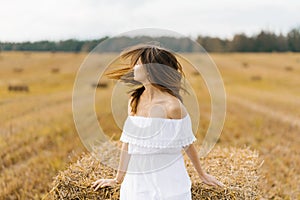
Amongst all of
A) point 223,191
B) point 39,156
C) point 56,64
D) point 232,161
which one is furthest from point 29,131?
point 56,64

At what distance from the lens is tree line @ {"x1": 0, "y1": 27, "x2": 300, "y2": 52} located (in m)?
3.12

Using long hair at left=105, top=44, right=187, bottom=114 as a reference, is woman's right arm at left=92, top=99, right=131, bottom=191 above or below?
below

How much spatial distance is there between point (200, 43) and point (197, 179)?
46.6 ft

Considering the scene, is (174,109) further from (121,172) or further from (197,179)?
(197,179)

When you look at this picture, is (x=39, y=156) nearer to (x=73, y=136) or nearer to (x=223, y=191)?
(x=73, y=136)

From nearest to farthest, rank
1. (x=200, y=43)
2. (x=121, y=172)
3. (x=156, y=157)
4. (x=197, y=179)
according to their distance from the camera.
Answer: (x=156, y=157)
(x=121, y=172)
(x=197, y=179)
(x=200, y=43)

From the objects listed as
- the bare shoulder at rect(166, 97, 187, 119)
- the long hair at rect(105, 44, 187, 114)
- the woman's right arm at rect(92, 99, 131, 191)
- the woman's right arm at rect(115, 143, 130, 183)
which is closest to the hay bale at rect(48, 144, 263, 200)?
the woman's right arm at rect(92, 99, 131, 191)

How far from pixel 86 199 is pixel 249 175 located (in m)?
1.45

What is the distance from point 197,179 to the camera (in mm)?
3465

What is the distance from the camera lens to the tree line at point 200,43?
312cm

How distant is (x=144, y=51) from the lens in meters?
2.83

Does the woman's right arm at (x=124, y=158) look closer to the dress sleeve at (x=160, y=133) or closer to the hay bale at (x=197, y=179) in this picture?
the dress sleeve at (x=160, y=133)

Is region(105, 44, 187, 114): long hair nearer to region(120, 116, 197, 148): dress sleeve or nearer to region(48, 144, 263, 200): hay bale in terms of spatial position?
region(120, 116, 197, 148): dress sleeve

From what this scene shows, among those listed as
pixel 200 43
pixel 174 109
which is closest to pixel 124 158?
pixel 174 109
